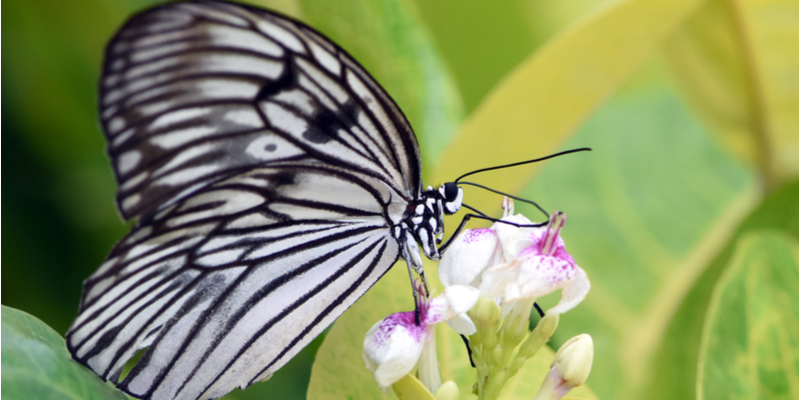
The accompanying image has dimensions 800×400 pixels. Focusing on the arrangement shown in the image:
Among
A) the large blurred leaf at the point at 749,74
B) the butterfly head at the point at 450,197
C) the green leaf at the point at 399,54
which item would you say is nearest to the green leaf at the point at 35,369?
the butterfly head at the point at 450,197

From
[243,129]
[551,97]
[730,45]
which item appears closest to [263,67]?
[243,129]

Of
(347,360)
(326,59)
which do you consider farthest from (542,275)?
(326,59)

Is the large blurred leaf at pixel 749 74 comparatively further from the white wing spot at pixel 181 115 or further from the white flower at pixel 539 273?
the white wing spot at pixel 181 115

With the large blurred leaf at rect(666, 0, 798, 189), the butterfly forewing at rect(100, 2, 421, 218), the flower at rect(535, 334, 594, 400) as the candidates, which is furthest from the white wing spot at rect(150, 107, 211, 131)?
→ the large blurred leaf at rect(666, 0, 798, 189)

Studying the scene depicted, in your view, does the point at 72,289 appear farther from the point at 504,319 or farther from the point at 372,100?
the point at 504,319

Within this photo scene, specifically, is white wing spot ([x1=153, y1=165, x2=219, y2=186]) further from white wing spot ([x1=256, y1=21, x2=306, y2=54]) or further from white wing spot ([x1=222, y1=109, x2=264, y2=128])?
white wing spot ([x1=256, y1=21, x2=306, y2=54])

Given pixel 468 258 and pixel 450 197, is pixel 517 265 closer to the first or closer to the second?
pixel 468 258
